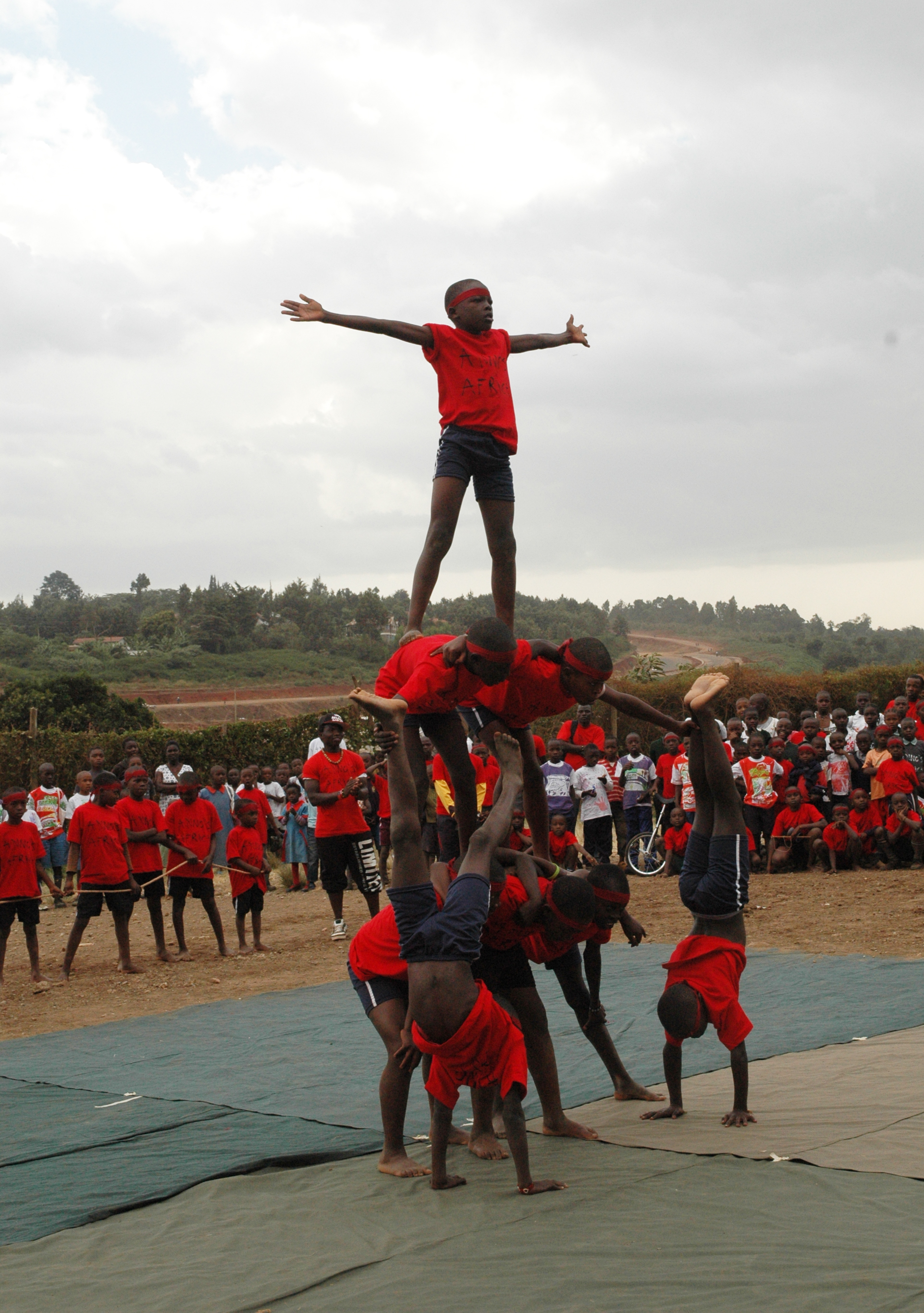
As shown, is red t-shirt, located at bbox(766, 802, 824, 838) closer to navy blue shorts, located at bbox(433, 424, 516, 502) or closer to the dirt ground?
the dirt ground

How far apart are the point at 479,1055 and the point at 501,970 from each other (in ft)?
2.32

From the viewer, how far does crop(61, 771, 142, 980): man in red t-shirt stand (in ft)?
31.7

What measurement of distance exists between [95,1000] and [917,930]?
6.55m

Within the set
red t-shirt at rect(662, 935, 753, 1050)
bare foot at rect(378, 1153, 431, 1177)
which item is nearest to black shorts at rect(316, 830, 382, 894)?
red t-shirt at rect(662, 935, 753, 1050)

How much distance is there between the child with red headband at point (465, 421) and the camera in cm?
523

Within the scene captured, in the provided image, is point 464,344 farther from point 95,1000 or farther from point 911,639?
point 911,639

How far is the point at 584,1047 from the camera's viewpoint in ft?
20.7

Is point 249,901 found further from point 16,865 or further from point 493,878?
point 493,878

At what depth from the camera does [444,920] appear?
4.11 metres

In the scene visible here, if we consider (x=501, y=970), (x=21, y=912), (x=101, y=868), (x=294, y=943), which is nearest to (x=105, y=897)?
(x=101, y=868)

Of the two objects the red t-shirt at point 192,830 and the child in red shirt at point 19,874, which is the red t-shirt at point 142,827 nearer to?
the red t-shirt at point 192,830

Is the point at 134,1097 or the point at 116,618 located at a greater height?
the point at 116,618

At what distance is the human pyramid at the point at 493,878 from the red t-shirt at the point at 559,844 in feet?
12.1

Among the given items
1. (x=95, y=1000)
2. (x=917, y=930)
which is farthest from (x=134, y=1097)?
(x=917, y=930)
